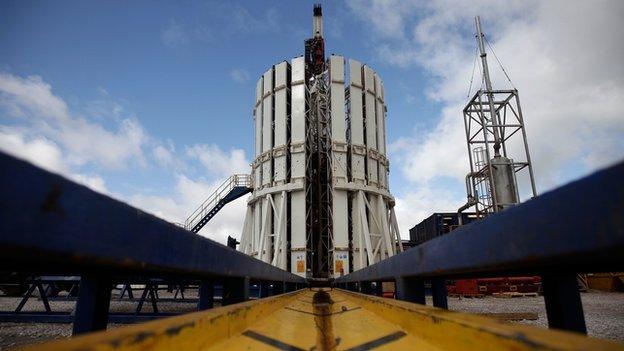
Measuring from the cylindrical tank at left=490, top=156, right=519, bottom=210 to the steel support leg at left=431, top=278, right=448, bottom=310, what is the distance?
41.9 feet

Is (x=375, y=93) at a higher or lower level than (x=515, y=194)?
higher

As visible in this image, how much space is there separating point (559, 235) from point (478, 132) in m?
16.6

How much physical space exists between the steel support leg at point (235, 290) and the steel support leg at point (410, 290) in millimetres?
1334

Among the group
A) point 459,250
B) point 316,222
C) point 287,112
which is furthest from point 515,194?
point 459,250

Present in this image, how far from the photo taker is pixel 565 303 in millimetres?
1491

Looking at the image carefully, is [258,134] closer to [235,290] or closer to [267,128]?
[267,128]

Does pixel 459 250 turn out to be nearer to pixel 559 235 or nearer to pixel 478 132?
pixel 559 235

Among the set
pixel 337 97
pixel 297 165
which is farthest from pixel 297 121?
pixel 337 97

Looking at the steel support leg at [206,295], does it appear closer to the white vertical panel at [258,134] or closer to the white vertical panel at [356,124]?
the white vertical panel at [356,124]

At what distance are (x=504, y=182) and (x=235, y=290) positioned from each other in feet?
46.9

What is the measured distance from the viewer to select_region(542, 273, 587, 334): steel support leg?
146 cm

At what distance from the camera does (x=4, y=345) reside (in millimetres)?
4402

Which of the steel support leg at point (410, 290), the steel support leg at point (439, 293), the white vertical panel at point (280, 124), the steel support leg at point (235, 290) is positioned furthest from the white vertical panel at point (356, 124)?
the steel support leg at point (235, 290)

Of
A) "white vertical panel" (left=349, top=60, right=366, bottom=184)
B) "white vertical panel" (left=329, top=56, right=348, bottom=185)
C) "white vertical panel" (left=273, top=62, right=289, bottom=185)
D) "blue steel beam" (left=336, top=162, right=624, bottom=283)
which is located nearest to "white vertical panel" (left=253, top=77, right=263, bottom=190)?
"white vertical panel" (left=273, top=62, right=289, bottom=185)
